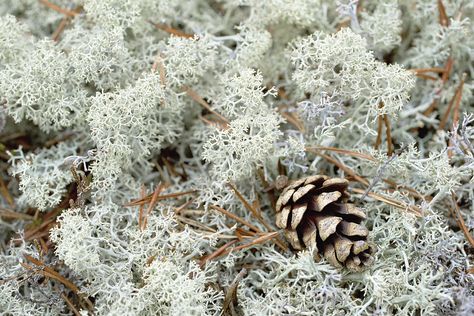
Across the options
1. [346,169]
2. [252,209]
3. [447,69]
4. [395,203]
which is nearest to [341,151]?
[346,169]

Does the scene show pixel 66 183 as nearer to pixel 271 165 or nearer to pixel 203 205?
pixel 203 205

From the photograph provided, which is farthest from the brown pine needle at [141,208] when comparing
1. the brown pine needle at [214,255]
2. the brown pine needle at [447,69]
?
the brown pine needle at [447,69]

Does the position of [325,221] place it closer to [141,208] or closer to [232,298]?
[232,298]

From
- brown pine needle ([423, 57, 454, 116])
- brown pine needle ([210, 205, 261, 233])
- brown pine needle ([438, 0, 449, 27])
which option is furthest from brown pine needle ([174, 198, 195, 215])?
brown pine needle ([438, 0, 449, 27])

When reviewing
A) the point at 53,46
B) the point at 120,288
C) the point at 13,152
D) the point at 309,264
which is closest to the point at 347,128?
the point at 309,264

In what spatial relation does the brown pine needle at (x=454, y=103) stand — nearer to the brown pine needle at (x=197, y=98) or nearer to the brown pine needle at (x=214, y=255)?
the brown pine needle at (x=197, y=98)

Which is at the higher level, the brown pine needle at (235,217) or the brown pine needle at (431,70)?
the brown pine needle at (431,70)

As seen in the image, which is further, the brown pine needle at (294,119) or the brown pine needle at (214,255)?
the brown pine needle at (294,119)

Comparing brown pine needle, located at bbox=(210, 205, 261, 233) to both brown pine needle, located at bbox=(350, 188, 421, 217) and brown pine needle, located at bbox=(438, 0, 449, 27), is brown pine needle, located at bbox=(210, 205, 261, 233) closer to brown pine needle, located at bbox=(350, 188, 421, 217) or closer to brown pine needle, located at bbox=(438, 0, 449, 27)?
brown pine needle, located at bbox=(350, 188, 421, 217)
